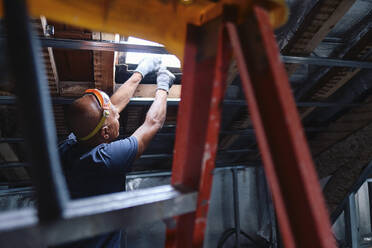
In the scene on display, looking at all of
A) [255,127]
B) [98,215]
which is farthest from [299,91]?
[98,215]

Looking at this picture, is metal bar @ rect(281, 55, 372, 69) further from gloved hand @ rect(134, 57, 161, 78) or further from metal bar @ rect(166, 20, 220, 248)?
metal bar @ rect(166, 20, 220, 248)

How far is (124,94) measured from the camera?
223 cm

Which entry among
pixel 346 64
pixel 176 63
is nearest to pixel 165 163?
pixel 176 63

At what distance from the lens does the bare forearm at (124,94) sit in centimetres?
220

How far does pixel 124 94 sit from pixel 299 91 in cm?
195

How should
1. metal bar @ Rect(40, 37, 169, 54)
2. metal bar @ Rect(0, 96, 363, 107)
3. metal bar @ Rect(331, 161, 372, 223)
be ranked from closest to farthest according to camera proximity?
metal bar @ Rect(40, 37, 169, 54) → metal bar @ Rect(0, 96, 363, 107) → metal bar @ Rect(331, 161, 372, 223)

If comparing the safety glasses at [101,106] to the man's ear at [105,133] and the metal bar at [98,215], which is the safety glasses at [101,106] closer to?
the man's ear at [105,133]

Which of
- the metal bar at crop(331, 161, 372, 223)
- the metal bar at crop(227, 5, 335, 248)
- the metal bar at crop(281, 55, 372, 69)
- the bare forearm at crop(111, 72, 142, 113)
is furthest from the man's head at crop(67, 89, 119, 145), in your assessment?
the metal bar at crop(331, 161, 372, 223)

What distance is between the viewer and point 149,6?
2.64 feet

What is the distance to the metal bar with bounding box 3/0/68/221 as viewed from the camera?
0.49 meters

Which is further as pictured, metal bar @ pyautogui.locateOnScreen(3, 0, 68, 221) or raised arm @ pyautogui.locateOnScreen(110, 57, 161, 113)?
raised arm @ pyautogui.locateOnScreen(110, 57, 161, 113)

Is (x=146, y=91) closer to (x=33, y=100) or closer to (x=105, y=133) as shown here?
(x=105, y=133)

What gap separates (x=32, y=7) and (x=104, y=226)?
61 centimetres

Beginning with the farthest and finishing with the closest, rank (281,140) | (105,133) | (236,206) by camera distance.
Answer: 1. (236,206)
2. (105,133)
3. (281,140)
